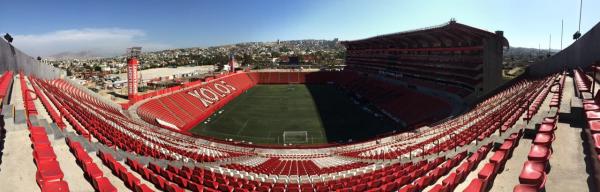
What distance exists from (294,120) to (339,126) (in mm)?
5975

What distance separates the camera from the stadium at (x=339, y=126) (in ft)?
28.6

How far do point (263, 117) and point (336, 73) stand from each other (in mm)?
45464

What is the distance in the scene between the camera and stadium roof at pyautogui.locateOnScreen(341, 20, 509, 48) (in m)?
39.1

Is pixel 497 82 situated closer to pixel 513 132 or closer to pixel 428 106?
pixel 428 106

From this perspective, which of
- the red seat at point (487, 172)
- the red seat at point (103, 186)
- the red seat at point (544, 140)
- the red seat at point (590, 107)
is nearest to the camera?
the red seat at point (487, 172)

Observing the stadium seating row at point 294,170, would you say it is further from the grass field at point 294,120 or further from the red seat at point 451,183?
the grass field at point 294,120

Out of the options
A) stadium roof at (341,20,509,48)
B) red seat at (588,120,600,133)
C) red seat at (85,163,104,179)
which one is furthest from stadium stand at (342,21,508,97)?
red seat at (85,163,104,179)

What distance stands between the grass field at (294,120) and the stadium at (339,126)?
0.74 feet

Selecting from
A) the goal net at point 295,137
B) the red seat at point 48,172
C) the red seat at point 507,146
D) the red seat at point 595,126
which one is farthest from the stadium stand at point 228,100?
the red seat at point 595,126

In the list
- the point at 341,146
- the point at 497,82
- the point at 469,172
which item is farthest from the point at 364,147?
the point at 497,82

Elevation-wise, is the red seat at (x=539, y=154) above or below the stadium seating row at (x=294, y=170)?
above

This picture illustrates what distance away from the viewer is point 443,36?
155 ft

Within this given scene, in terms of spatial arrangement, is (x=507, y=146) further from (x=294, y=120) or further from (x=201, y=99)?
(x=201, y=99)

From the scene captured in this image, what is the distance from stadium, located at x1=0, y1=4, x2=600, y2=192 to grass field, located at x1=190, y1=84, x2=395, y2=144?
8.9 inches
